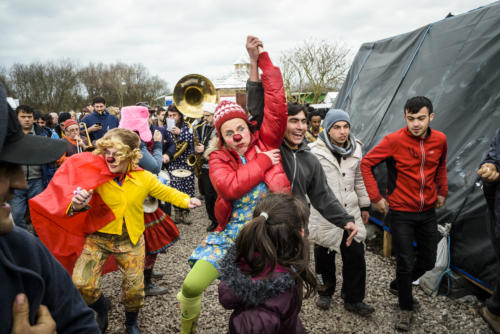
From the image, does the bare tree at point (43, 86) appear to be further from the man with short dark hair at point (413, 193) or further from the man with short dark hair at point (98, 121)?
the man with short dark hair at point (413, 193)

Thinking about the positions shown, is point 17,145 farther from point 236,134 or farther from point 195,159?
point 195,159

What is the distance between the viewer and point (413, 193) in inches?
128

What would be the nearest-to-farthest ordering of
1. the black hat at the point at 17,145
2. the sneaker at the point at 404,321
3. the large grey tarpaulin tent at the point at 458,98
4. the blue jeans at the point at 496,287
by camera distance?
the black hat at the point at 17,145 < the blue jeans at the point at 496,287 < the sneaker at the point at 404,321 < the large grey tarpaulin tent at the point at 458,98

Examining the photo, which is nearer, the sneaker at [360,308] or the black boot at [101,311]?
the black boot at [101,311]

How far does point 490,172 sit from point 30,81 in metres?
40.3

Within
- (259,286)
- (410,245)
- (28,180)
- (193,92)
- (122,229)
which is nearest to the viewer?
(259,286)

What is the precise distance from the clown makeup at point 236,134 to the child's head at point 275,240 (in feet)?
2.03

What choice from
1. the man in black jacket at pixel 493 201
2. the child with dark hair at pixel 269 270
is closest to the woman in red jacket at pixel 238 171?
the child with dark hair at pixel 269 270

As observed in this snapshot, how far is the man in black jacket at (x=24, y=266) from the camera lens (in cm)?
103

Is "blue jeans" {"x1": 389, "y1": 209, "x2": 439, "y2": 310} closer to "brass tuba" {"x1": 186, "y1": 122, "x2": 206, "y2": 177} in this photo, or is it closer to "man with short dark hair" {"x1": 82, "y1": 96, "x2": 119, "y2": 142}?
"brass tuba" {"x1": 186, "y1": 122, "x2": 206, "y2": 177}

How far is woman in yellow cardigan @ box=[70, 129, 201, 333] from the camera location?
275cm

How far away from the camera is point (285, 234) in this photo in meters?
1.82

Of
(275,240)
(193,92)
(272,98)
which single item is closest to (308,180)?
(272,98)

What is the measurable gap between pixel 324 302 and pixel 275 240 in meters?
2.17
